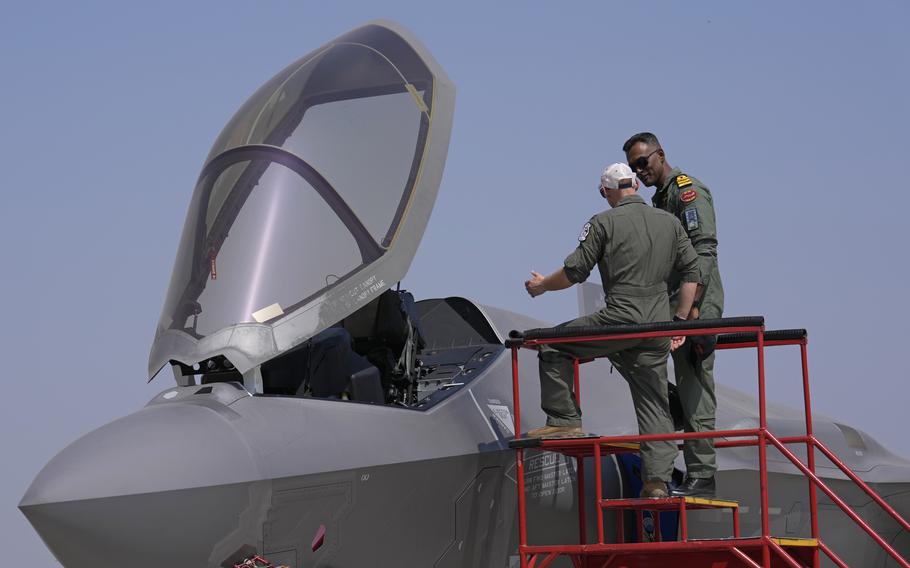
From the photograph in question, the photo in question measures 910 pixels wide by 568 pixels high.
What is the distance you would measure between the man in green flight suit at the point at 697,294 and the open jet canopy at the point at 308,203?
1.52 m

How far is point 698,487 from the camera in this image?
7688mm

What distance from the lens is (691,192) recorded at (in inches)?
324

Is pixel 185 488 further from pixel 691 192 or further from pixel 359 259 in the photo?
pixel 691 192

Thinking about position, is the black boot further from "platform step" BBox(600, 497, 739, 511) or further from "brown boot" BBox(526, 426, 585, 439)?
"brown boot" BBox(526, 426, 585, 439)

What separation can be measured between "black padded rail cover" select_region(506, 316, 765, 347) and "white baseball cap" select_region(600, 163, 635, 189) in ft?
3.17

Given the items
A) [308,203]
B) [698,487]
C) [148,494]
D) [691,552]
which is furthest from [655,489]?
[148,494]

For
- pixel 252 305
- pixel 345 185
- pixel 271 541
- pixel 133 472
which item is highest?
pixel 345 185

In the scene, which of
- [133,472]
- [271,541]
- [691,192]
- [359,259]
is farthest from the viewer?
[691,192]

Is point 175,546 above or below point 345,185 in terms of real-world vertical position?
below

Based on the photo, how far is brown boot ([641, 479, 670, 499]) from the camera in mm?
7195

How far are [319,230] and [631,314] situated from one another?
192cm

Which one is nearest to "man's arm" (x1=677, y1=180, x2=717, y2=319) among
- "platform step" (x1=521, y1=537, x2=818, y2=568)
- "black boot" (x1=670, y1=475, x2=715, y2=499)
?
"black boot" (x1=670, y1=475, x2=715, y2=499)

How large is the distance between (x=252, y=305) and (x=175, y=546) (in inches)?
59.8

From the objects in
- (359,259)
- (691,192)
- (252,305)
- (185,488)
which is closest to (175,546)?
(185,488)
